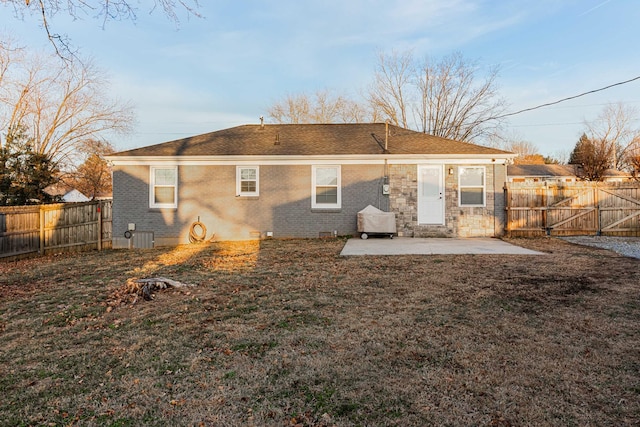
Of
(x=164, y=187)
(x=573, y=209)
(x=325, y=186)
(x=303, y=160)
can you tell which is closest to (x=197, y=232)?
(x=164, y=187)

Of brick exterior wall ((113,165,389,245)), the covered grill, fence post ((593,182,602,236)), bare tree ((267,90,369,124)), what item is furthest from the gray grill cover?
bare tree ((267,90,369,124))

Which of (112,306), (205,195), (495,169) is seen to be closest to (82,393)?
(112,306)

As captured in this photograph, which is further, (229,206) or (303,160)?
(229,206)

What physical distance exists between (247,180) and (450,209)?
7.23 metres

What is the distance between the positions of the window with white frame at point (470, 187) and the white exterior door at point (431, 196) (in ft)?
2.14

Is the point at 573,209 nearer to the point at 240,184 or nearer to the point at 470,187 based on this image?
the point at 470,187

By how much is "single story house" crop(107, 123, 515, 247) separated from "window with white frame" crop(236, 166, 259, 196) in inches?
1.4

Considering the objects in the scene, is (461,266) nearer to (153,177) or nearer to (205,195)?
(205,195)

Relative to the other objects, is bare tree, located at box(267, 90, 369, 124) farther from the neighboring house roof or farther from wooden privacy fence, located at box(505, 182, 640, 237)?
wooden privacy fence, located at box(505, 182, 640, 237)

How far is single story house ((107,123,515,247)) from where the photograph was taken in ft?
41.1

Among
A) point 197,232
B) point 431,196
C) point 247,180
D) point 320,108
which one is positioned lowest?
point 197,232

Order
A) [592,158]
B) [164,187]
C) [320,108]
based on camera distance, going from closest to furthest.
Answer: [164,187], [320,108], [592,158]

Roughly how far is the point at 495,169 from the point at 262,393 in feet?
39.3

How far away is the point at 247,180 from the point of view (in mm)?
13039
